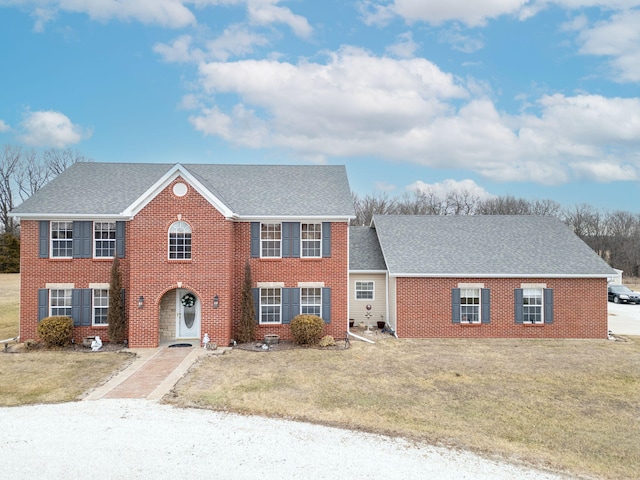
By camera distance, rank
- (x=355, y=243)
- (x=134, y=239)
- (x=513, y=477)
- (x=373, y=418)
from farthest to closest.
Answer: (x=355, y=243), (x=134, y=239), (x=373, y=418), (x=513, y=477)

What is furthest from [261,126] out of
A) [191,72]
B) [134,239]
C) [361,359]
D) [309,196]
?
[361,359]

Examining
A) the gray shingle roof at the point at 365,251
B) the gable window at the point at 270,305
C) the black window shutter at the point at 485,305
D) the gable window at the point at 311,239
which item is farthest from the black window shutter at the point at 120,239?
the black window shutter at the point at 485,305

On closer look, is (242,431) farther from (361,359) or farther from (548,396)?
(548,396)

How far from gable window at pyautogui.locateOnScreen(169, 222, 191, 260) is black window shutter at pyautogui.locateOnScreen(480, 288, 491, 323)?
44.2ft

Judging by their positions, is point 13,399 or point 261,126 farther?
point 261,126

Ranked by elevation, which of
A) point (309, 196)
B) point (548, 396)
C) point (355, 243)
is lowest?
point (548, 396)

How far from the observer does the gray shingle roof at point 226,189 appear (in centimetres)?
1897

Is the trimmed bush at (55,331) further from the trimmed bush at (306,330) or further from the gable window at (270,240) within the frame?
the trimmed bush at (306,330)

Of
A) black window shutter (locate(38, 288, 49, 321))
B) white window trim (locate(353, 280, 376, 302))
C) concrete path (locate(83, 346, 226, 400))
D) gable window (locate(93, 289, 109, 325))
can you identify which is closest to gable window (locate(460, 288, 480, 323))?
white window trim (locate(353, 280, 376, 302))

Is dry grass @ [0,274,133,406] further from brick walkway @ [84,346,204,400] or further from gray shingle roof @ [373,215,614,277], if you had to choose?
gray shingle roof @ [373,215,614,277]

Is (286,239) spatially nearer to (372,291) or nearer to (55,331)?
(372,291)

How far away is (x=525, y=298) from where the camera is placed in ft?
66.2

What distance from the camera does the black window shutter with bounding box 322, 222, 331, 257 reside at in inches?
768

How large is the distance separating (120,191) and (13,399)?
11.0 metres
